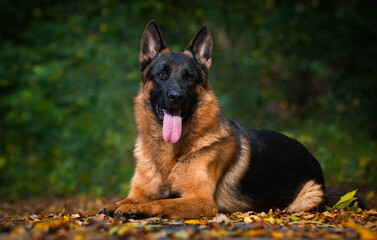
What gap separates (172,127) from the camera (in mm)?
4527

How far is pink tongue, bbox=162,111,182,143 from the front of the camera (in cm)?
449

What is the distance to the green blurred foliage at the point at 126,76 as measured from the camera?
9.68 m

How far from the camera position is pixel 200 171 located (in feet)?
14.0

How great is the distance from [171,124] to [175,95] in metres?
0.38

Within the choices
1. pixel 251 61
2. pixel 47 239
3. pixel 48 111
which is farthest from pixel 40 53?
pixel 47 239

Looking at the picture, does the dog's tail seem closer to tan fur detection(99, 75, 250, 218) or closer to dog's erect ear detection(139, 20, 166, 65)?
tan fur detection(99, 75, 250, 218)

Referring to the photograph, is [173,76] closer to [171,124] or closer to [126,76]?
[171,124]

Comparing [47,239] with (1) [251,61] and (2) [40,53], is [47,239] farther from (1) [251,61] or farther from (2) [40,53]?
(2) [40,53]

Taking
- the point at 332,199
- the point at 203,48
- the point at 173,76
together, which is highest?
the point at 203,48

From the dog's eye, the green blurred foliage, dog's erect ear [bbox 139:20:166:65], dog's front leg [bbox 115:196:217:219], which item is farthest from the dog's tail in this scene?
the green blurred foliage

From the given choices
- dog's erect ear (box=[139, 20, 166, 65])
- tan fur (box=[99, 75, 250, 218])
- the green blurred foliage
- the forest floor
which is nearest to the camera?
the forest floor

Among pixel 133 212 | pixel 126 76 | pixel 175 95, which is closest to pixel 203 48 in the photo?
Answer: pixel 175 95

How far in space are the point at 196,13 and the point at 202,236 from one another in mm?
9392

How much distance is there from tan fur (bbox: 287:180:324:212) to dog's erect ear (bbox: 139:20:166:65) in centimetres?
267
